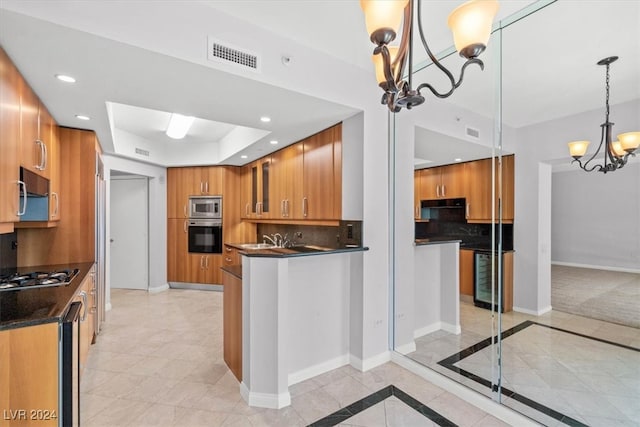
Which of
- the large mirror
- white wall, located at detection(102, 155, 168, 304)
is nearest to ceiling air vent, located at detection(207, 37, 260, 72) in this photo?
the large mirror

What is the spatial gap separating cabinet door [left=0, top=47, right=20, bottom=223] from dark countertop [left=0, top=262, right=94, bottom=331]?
0.49 meters

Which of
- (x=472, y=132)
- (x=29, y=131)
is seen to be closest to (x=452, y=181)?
(x=472, y=132)

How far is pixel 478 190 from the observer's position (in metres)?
2.45

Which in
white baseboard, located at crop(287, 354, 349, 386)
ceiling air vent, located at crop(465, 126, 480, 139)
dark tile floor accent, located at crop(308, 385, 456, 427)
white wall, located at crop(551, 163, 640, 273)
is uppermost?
ceiling air vent, located at crop(465, 126, 480, 139)

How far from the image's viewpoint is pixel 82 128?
3082 millimetres

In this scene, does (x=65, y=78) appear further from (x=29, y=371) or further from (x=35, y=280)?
(x=29, y=371)

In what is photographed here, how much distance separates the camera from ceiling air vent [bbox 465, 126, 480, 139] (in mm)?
2445

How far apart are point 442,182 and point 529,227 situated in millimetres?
781

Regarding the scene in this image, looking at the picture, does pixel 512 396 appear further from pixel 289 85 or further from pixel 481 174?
pixel 289 85

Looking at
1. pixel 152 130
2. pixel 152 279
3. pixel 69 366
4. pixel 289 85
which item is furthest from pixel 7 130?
pixel 152 279

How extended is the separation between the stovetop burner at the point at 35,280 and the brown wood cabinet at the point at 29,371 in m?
0.82

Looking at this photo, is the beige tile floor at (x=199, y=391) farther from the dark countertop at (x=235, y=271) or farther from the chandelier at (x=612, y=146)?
the chandelier at (x=612, y=146)

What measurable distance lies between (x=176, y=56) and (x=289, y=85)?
2.48ft

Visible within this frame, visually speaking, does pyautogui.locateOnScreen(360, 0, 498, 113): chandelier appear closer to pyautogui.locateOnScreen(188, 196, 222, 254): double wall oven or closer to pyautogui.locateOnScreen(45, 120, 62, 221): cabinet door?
pyautogui.locateOnScreen(45, 120, 62, 221): cabinet door
